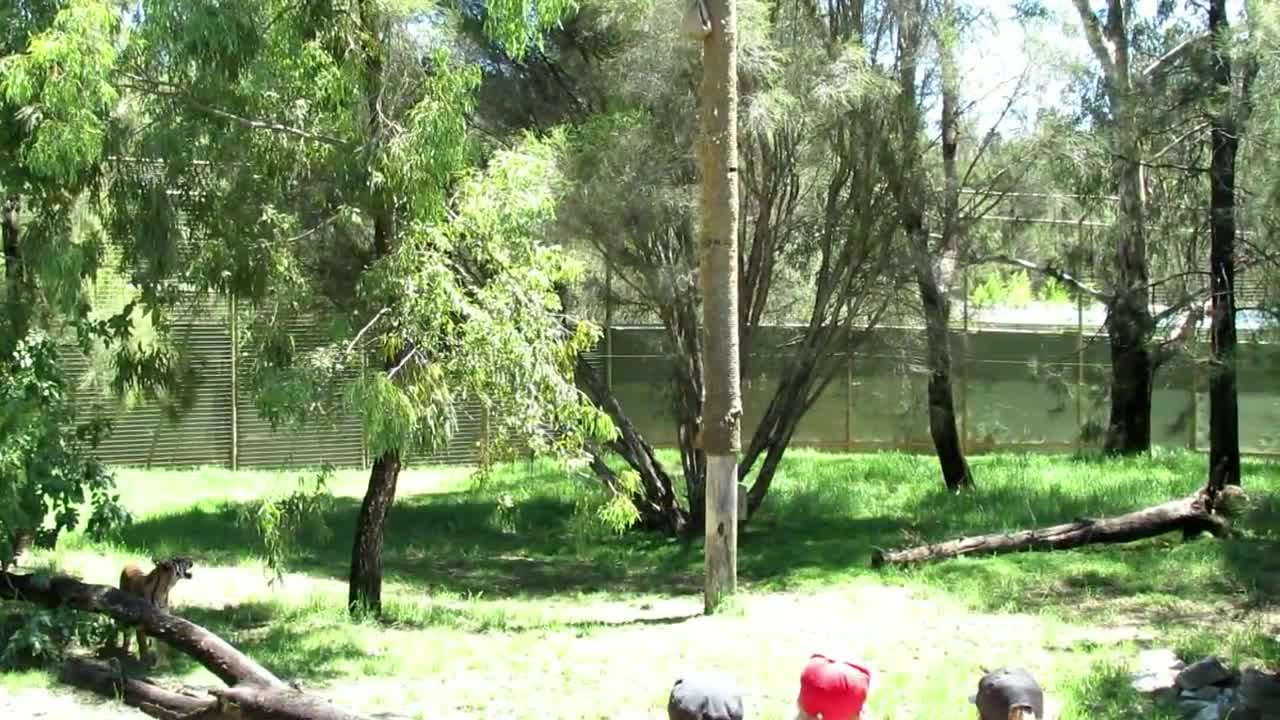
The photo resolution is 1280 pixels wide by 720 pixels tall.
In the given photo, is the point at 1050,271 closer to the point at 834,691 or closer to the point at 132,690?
the point at 132,690

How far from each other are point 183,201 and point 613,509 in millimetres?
3725

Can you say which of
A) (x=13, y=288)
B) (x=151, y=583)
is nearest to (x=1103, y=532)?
(x=151, y=583)

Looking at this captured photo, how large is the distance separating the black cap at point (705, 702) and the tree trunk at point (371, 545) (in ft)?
23.6

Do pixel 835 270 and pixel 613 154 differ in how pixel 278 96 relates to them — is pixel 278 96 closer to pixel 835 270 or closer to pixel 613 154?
pixel 613 154

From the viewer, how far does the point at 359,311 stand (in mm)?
9516

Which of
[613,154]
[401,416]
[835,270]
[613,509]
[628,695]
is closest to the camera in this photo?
[628,695]

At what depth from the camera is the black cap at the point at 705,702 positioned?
3771 mm

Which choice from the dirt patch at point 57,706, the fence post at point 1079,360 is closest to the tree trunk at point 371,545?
the dirt patch at point 57,706

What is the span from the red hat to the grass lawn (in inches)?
106

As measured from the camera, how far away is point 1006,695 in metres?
4.06

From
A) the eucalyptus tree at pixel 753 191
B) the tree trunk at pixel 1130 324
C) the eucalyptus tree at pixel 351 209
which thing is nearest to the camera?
the eucalyptus tree at pixel 351 209

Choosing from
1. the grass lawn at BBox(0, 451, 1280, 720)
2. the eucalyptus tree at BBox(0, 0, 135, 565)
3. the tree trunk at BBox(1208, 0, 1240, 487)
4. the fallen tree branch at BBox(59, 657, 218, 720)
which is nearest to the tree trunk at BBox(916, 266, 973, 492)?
the grass lawn at BBox(0, 451, 1280, 720)

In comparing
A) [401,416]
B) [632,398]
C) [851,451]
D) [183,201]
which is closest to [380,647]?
[401,416]

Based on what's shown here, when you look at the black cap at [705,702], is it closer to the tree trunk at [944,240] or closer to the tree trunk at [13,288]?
the tree trunk at [13,288]
